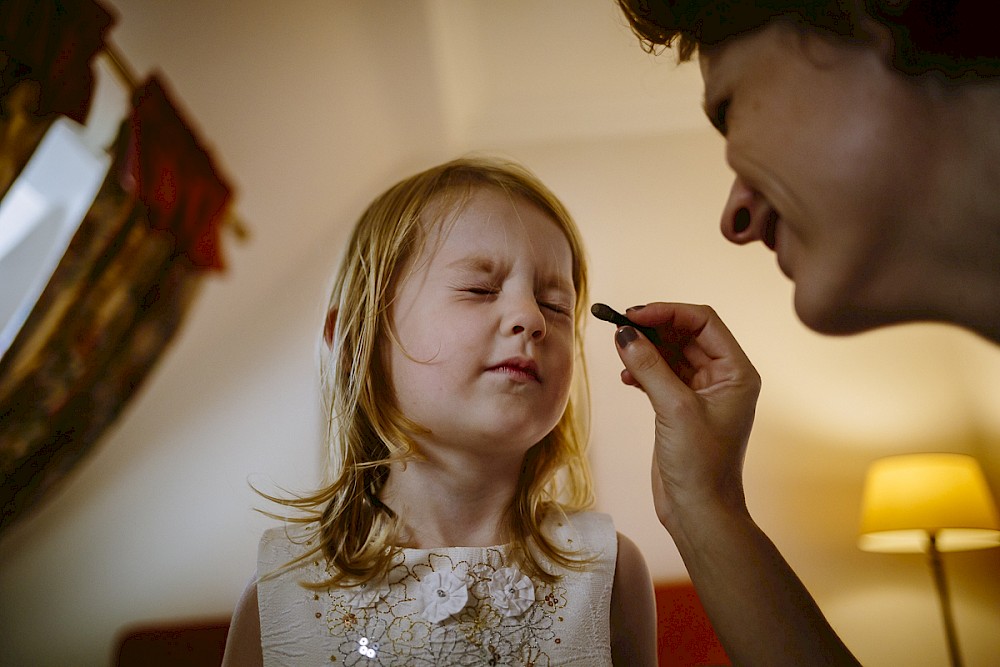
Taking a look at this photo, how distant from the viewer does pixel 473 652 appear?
0.57 meters

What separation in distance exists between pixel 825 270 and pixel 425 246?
16.6 inches

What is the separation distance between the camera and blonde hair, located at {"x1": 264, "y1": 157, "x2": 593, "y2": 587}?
2.12 ft

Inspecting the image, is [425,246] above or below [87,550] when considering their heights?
above

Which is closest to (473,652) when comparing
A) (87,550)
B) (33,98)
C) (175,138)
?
(33,98)

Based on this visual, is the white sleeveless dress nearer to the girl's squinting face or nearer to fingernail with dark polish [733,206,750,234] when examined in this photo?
the girl's squinting face

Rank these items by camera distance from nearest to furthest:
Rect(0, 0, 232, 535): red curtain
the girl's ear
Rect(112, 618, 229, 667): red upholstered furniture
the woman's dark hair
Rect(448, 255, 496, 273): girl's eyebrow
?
the woman's dark hair
Rect(448, 255, 496, 273): girl's eyebrow
the girl's ear
Rect(0, 0, 232, 535): red curtain
Rect(112, 618, 229, 667): red upholstered furniture

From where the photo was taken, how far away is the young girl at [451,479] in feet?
1.90

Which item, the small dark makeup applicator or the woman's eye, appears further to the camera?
the small dark makeup applicator

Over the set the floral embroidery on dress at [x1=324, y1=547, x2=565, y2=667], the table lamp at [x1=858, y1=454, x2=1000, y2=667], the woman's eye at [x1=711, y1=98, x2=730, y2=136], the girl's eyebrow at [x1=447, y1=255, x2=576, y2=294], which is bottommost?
the floral embroidery on dress at [x1=324, y1=547, x2=565, y2=667]

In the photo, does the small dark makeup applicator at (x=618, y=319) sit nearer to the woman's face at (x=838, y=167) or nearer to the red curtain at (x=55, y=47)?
the woman's face at (x=838, y=167)

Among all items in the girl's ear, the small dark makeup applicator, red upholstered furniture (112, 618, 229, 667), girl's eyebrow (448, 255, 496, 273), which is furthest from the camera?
red upholstered furniture (112, 618, 229, 667)

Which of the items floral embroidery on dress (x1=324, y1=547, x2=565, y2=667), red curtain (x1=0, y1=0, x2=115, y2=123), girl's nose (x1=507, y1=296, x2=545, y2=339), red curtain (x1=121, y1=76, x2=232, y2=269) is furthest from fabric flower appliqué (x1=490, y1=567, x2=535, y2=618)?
red curtain (x1=121, y1=76, x2=232, y2=269)

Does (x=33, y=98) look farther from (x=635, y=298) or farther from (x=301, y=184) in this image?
(x=635, y=298)

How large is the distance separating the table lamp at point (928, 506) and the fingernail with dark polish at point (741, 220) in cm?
131
